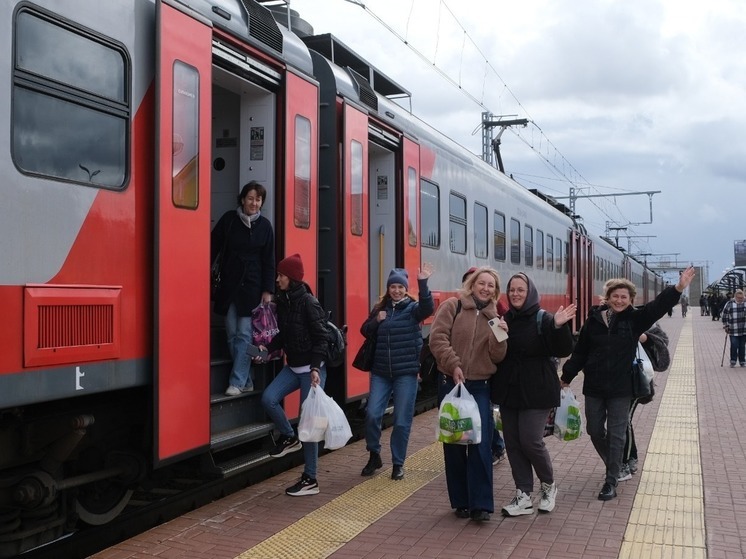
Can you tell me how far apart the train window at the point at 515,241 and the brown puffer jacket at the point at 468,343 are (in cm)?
868

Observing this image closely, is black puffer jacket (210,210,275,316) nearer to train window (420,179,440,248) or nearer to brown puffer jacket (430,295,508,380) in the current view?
brown puffer jacket (430,295,508,380)

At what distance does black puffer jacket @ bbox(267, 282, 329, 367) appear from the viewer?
20.3 ft

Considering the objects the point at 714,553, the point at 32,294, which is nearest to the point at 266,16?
the point at 32,294

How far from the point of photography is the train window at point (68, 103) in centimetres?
416

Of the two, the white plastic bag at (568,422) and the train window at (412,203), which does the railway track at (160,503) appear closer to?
the white plastic bag at (568,422)

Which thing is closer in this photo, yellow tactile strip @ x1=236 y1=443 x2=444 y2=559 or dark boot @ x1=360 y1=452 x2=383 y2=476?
yellow tactile strip @ x1=236 y1=443 x2=444 y2=559

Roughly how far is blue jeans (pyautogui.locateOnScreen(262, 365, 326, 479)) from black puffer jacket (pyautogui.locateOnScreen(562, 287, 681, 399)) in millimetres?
1944

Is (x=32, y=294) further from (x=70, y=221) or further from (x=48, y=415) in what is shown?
(x=48, y=415)

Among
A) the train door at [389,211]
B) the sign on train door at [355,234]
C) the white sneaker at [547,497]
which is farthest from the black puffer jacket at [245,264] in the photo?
the train door at [389,211]

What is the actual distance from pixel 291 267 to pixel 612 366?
2.50 meters

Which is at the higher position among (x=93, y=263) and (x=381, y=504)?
(x=93, y=263)

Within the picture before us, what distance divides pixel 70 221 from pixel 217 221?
8.47 ft

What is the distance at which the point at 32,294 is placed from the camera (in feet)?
13.5

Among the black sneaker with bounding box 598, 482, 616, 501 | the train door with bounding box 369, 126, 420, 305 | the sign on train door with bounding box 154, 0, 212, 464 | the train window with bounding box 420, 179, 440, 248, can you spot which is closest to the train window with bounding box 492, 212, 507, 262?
the train window with bounding box 420, 179, 440, 248
